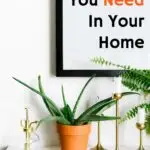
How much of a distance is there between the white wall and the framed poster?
47mm

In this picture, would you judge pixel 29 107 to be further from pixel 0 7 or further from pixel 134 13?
pixel 134 13

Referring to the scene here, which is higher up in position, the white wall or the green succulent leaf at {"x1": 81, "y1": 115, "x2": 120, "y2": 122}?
the white wall

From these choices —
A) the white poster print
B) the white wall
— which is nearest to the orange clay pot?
the white wall

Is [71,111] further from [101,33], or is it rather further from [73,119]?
[101,33]

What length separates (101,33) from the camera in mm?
1268

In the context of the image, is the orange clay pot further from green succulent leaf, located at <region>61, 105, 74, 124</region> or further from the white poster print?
the white poster print

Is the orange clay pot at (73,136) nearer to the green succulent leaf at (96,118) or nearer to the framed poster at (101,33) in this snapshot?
the green succulent leaf at (96,118)

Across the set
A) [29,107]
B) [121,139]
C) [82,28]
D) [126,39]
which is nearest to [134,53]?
[126,39]

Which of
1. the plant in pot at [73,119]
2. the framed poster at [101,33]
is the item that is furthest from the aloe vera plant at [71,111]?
the framed poster at [101,33]

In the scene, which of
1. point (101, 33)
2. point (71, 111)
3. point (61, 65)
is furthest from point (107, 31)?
point (71, 111)

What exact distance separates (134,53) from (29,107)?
17.4 inches

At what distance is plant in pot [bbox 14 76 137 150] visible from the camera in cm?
118

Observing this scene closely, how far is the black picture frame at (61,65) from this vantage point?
1262 millimetres

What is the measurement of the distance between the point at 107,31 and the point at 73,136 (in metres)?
0.40
